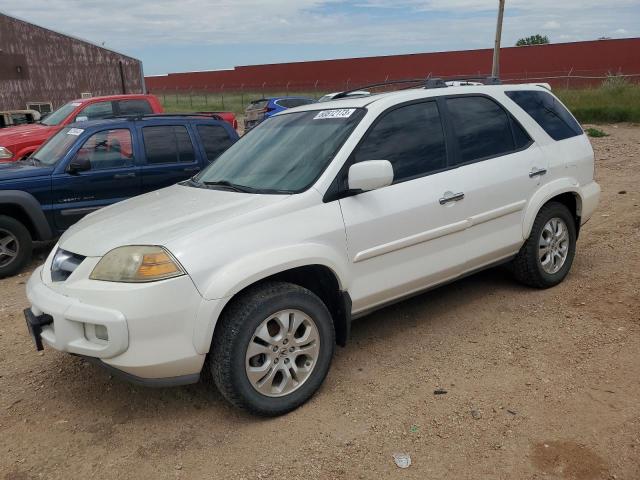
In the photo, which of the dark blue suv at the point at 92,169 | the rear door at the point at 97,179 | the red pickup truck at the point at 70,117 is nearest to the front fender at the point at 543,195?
the dark blue suv at the point at 92,169

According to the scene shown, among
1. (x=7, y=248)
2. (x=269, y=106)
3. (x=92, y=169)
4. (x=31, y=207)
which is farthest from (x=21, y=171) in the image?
(x=269, y=106)

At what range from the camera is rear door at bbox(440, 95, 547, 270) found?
4.11m

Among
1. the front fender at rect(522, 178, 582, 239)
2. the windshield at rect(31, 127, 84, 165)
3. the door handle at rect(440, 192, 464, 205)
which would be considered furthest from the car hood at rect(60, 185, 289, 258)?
the windshield at rect(31, 127, 84, 165)

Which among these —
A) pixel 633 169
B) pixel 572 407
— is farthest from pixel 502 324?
pixel 633 169

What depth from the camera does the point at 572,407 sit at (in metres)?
3.18

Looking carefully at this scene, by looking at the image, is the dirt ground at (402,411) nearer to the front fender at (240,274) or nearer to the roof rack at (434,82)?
the front fender at (240,274)

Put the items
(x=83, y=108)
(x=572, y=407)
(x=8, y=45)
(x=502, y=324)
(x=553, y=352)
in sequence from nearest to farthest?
1. (x=572, y=407)
2. (x=553, y=352)
3. (x=502, y=324)
4. (x=83, y=108)
5. (x=8, y=45)

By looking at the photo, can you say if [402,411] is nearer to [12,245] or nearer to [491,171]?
[491,171]

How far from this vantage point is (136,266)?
115 inches

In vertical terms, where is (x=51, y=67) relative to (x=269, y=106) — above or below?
above

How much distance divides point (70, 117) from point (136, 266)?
9147 mm

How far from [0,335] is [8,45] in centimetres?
2520

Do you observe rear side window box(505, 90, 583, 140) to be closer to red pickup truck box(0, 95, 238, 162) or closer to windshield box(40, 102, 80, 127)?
red pickup truck box(0, 95, 238, 162)

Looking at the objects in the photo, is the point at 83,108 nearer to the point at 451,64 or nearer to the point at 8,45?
the point at 8,45
